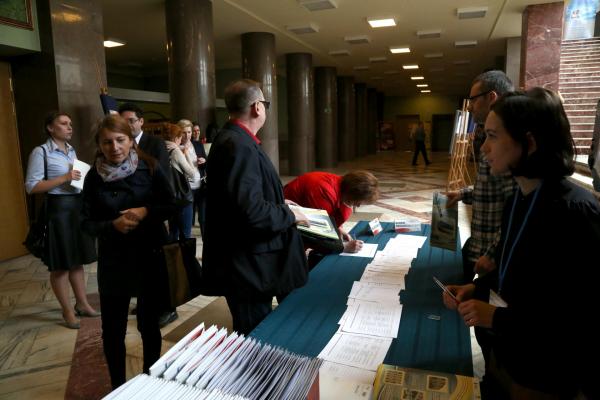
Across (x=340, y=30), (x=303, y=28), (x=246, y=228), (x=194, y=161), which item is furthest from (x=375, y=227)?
(x=340, y=30)

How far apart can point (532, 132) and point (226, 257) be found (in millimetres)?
1259

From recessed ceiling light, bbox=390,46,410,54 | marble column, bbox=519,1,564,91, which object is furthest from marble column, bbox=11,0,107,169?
recessed ceiling light, bbox=390,46,410,54

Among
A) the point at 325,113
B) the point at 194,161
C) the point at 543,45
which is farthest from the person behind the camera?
the point at 325,113

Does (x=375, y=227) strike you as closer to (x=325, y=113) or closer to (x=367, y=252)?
(x=367, y=252)

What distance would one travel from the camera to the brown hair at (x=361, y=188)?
2.56m

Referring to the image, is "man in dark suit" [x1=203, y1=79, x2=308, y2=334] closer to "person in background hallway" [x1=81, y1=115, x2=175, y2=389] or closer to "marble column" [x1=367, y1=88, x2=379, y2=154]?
"person in background hallway" [x1=81, y1=115, x2=175, y2=389]

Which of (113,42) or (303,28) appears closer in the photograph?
(303,28)

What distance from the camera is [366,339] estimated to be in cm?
152

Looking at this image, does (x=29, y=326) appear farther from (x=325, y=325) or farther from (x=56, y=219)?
(x=325, y=325)

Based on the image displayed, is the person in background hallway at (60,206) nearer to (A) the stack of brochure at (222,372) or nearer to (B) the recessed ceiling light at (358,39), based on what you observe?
(A) the stack of brochure at (222,372)

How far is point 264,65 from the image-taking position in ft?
34.2

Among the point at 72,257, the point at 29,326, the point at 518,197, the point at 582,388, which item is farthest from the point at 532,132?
the point at 29,326

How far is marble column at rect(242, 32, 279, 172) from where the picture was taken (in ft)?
34.1

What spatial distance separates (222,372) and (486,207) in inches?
69.0
